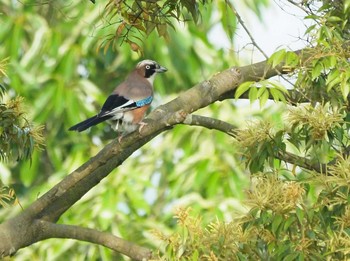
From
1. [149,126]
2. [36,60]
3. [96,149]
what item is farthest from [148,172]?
[149,126]

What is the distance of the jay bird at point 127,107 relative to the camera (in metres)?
7.23

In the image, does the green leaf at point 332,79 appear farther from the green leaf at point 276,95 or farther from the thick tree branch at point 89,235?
the thick tree branch at point 89,235

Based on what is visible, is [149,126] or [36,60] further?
[36,60]

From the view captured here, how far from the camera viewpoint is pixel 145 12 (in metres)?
6.13

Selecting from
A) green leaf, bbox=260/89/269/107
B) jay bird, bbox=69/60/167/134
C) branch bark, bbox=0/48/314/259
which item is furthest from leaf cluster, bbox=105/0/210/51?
green leaf, bbox=260/89/269/107

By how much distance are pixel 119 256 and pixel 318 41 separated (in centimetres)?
572

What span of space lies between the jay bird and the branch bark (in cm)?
18

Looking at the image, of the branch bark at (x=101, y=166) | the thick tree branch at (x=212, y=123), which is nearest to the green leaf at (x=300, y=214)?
the branch bark at (x=101, y=166)

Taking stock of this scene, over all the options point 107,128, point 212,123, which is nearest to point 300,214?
point 212,123

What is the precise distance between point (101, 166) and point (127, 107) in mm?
704

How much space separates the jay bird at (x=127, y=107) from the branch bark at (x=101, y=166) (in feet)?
0.60

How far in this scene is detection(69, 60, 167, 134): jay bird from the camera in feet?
23.7

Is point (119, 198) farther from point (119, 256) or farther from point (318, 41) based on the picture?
point (318, 41)

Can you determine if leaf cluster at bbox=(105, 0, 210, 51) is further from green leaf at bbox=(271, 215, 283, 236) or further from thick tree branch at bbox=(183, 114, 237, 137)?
green leaf at bbox=(271, 215, 283, 236)
